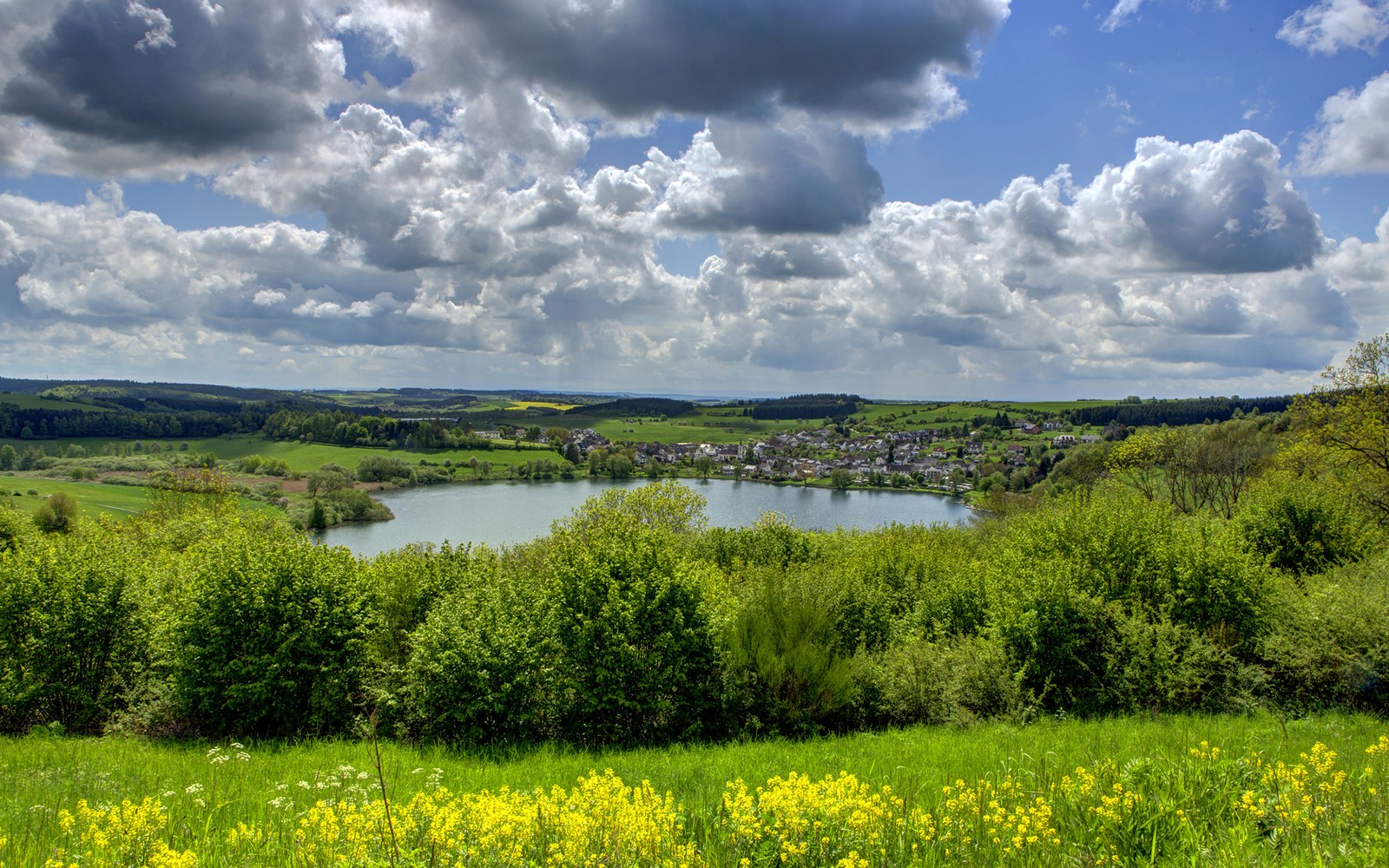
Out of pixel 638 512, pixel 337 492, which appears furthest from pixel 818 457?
pixel 638 512

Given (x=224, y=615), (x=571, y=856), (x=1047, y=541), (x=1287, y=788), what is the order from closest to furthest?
(x=571, y=856), (x=1287, y=788), (x=224, y=615), (x=1047, y=541)

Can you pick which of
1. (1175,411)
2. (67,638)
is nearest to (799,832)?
(67,638)

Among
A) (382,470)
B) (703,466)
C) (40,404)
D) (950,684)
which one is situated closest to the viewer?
(950,684)

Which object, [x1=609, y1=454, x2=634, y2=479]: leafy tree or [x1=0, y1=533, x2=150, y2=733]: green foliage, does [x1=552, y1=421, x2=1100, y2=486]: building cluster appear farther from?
[x1=0, y1=533, x2=150, y2=733]: green foliage

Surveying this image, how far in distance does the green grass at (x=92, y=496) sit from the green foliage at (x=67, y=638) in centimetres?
5029

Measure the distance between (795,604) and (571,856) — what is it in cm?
1303

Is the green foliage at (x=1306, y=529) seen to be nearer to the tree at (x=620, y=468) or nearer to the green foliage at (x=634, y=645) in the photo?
the green foliage at (x=634, y=645)

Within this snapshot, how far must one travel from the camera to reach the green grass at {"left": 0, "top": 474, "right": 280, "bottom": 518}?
6297 centimetres

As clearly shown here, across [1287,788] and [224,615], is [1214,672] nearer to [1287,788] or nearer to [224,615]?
[1287,788]

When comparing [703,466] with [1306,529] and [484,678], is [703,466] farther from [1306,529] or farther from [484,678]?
[484,678]

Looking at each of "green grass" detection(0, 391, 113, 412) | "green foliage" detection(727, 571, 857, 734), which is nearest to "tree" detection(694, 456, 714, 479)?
"green foliage" detection(727, 571, 857, 734)

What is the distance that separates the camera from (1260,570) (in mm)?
17422

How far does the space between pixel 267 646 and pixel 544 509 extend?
85.0 meters

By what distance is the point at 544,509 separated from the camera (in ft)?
323
